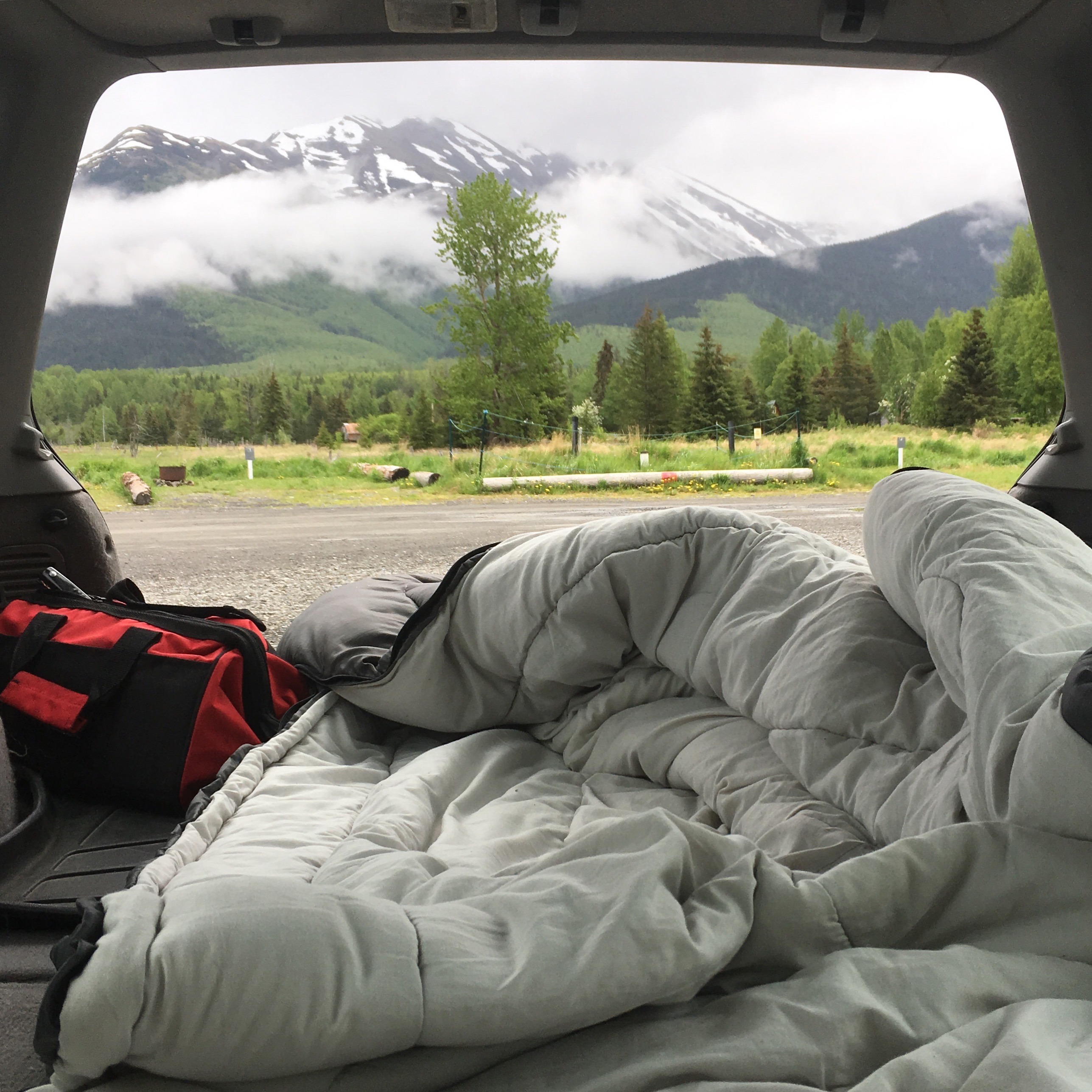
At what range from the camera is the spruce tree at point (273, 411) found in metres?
2.30

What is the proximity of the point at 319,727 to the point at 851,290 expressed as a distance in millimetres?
1641

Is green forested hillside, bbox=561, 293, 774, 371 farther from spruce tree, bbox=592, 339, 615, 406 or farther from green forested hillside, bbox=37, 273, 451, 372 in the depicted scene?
green forested hillside, bbox=37, 273, 451, 372

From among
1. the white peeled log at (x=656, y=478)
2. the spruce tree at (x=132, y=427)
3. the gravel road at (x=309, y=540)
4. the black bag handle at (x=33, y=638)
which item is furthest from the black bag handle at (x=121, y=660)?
the white peeled log at (x=656, y=478)

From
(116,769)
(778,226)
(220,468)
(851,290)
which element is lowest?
(116,769)

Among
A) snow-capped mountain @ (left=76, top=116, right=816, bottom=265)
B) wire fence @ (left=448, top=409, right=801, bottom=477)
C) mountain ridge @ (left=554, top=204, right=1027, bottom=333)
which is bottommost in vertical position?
wire fence @ (left=448, top=409, right=801, bottom=477)

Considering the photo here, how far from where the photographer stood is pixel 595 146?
7.27ft

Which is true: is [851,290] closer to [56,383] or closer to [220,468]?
[220,468]

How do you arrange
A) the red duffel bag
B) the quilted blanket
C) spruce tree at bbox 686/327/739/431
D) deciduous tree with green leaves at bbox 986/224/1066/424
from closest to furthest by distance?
the quilted blanket
the red duffel bag
deciduous tree with green leaves at bbox 986/224/1066/424
spruce tree at bbox 686/327/739/431

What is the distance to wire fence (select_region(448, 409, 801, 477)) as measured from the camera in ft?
7.40

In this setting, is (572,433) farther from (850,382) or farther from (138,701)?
(138,701)

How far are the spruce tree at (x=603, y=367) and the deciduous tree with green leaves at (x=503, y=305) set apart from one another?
0.08 meters

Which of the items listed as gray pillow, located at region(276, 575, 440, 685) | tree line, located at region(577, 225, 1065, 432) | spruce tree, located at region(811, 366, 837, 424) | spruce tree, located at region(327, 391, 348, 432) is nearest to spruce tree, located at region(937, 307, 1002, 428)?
tree line, located at region(577, 225, 1065, 432)

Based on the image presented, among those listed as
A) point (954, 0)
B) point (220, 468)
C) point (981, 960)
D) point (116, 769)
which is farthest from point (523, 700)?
point (954, 0)

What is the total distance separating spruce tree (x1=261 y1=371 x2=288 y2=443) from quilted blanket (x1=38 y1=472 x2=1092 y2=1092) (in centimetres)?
129
